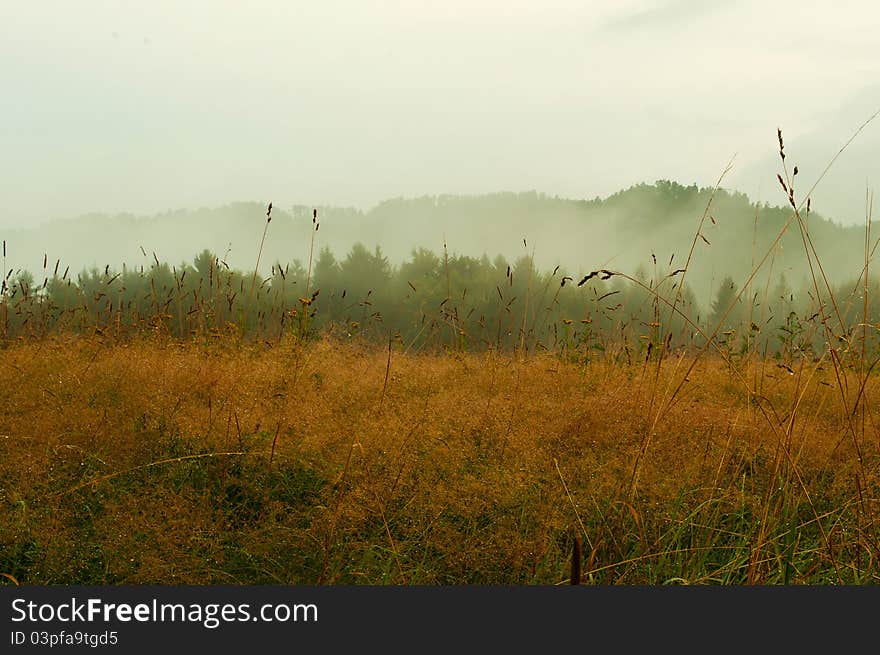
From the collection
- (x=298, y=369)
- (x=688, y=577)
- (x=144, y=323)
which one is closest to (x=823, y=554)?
(x=688, y=577)

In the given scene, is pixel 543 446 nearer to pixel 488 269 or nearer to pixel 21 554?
pixel 21 554

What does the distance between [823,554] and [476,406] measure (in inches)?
56.8

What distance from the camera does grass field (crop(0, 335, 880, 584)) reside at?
2.28 m

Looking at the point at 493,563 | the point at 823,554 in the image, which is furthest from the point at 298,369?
the point at 823,554

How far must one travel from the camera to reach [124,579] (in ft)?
7.29

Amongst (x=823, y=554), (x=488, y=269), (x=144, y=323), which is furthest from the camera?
(x=488, y=269)

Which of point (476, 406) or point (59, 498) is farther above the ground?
point (476, 406)

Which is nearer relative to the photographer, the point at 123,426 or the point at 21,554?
the point at 21,554

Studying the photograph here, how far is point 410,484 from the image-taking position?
2533 mm

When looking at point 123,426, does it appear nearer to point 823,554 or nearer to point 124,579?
point 124,579

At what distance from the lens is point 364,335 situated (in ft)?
19.0

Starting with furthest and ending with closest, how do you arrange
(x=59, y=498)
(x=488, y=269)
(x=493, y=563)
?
(x=488, y=269) → (x=59, y=498) → (x=493, y=563)

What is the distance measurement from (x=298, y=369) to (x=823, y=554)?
8.55 feet

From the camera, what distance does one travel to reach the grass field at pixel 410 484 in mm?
2281
